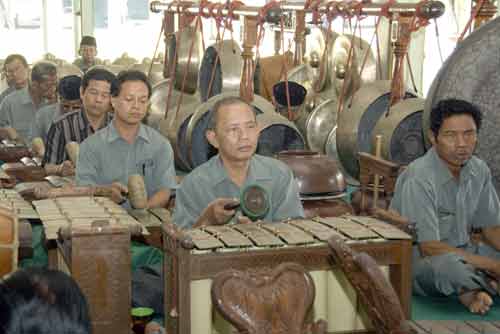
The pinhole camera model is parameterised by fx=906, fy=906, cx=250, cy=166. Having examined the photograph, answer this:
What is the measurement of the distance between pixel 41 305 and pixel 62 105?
14.1 feet

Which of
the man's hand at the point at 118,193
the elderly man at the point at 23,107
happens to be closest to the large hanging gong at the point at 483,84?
the man's hand at the point at 118,193

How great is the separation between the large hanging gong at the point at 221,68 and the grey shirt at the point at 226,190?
2.53 meters

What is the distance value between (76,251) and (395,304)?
0.84 metres

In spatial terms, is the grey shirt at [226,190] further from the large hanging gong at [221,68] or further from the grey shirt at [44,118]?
the grey shirt at [44,118]

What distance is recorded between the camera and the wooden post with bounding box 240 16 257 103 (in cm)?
480

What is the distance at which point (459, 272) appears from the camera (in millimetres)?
3119

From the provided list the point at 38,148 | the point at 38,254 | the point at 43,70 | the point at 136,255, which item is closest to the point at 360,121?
the point at 38,148

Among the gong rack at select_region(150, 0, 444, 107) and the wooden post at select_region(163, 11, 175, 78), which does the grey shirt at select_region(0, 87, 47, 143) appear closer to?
the wooden post at select_region(163, 11, 175, 78)

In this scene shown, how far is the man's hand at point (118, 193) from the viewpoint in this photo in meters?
3.34

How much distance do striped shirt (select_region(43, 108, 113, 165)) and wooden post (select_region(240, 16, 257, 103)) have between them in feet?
2.46

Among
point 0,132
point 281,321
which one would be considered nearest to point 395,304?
point 281,321

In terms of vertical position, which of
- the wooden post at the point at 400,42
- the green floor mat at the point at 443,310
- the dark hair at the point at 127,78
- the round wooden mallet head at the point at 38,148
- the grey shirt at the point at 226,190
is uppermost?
the wooden post at the point at 400,42

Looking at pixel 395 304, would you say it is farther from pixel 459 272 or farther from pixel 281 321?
pixel 459 272

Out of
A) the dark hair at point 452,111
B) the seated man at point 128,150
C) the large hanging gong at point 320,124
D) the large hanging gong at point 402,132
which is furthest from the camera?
the large hanging gong at point 320,124
